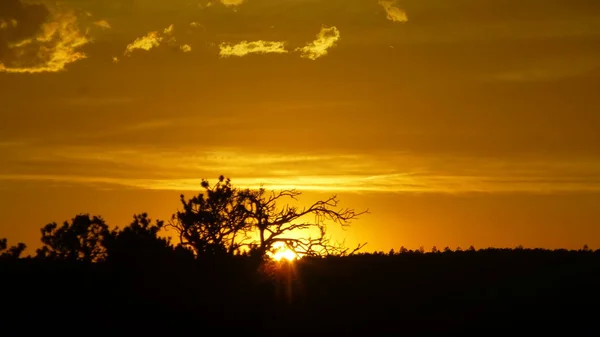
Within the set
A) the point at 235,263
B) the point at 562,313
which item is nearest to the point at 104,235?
the point at 235,263

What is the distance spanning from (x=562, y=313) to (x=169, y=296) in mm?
13961

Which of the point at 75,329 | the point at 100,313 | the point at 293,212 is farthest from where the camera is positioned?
the point at 293,212

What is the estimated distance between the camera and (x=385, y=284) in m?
35.9

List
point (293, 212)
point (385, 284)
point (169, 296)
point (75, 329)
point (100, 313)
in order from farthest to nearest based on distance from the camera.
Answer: point (293, 212), point (385, 284), point (169, 296), point (100, 313), point (75, 329)

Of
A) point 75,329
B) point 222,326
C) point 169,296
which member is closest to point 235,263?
point 169,296

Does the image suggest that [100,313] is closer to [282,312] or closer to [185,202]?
[282,312]

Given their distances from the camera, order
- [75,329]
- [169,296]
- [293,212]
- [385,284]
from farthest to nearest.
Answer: [293,212] → [385,284] → [169,296] → [75,329]

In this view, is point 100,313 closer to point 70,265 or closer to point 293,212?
point 70,265

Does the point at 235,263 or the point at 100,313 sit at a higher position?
the point at 235,263

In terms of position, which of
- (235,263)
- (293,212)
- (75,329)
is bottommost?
(75,329)

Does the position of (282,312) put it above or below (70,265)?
below

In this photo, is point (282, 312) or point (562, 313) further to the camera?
point (282, 312)

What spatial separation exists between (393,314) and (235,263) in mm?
8349

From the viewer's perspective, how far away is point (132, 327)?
2969 cm
